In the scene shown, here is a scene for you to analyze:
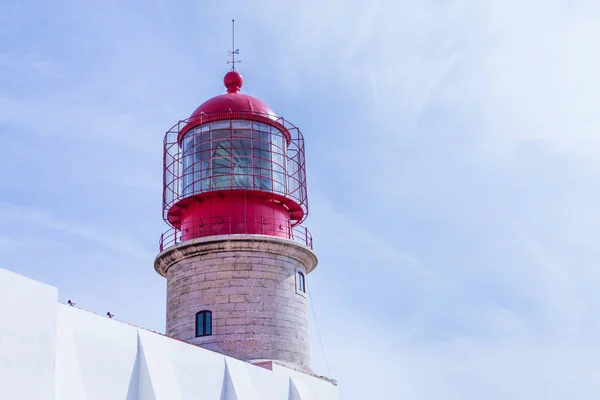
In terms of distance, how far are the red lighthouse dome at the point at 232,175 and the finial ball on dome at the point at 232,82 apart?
36 cm

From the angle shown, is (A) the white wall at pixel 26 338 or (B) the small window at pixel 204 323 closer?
(A) the white wall at pixel 26 338

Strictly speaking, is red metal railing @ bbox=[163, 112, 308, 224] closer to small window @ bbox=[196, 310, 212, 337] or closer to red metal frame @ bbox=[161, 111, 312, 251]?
red metal frame @ bbox=[161, 111, 312, 251]

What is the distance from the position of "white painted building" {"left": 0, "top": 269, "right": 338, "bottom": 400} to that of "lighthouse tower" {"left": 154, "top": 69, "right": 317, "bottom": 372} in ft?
7.79

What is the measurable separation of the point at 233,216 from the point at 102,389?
315 inches

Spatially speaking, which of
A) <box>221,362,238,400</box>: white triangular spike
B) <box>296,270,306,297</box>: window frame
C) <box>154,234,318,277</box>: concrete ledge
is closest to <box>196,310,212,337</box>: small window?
<box>154,234,318,277</box>: concrete ledge

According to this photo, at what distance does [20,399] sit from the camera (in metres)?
11.1

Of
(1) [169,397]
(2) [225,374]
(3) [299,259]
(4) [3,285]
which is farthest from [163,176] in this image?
(4) [3,285]

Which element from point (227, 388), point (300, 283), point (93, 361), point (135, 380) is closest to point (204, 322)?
point (300, 283)

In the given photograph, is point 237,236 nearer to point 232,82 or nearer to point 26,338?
point 232,82

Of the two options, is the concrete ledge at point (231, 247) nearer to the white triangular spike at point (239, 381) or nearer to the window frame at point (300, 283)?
the window frame at point (300, 283)

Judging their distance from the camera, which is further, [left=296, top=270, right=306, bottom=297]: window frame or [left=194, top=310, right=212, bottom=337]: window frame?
[left=296, top=270, right=306, bottom=297]: window frame

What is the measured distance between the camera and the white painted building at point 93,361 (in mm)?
11266

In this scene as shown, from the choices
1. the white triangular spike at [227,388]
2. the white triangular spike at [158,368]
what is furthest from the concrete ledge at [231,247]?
the white triangular spike at [158,368]

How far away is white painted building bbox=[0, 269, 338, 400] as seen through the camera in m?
11.3
